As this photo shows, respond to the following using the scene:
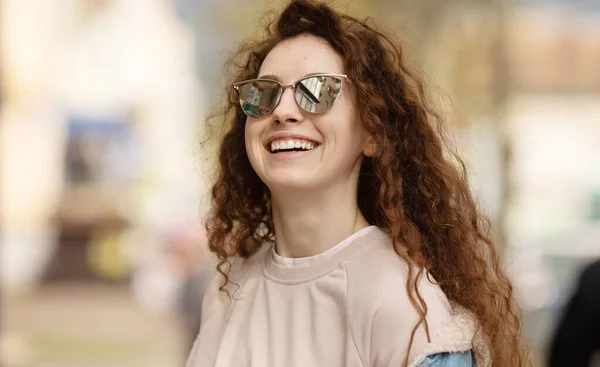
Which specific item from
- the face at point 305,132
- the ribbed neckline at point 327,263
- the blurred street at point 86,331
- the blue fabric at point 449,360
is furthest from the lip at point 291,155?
the blurred street at point 86,331

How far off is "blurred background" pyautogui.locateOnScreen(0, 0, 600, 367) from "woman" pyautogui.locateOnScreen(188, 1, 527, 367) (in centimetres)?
556

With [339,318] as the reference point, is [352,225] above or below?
above

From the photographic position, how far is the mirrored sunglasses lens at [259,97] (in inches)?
71.8

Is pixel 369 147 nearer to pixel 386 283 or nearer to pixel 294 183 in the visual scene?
pixel 294 183

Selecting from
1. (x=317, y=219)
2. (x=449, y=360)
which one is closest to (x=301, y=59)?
(x=317, y=219)

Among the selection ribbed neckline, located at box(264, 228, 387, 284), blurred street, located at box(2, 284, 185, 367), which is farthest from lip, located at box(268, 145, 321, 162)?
blurred street, located at box(2, 284, 185, 367)

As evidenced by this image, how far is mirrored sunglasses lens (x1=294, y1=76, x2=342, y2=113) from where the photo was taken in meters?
1.78

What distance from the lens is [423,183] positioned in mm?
1917

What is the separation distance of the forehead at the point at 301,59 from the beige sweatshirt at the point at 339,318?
0.39m

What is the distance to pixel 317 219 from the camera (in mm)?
1858

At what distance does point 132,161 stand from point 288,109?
9.05m

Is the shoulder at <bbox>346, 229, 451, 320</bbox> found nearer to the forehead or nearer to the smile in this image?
the smile

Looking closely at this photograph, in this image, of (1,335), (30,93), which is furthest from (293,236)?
(30,93)

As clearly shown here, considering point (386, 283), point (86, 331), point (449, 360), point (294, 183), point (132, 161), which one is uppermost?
point (294, 183)
